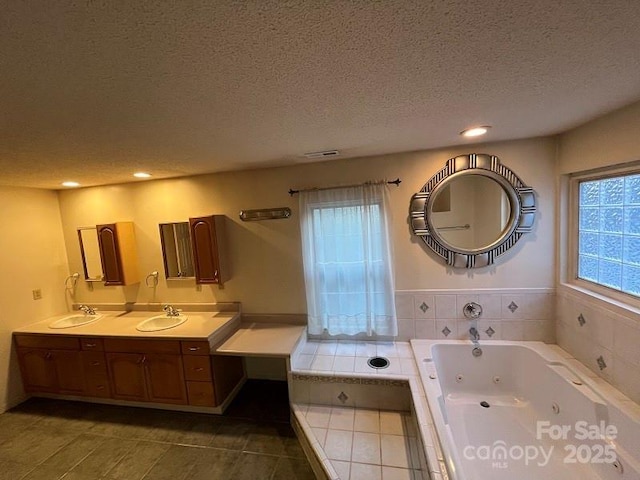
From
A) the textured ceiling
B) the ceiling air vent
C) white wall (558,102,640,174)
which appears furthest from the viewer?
the ceiling air vent

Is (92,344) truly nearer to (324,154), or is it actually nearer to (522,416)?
(324,154)

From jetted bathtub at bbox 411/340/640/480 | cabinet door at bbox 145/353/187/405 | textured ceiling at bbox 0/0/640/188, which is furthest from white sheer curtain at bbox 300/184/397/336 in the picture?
cabinet door at bbox 145/353/187/405

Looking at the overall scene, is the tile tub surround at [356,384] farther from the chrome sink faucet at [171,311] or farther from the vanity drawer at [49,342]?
the vanity drawer at [49,342]

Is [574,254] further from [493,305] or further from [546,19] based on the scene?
[546,19]

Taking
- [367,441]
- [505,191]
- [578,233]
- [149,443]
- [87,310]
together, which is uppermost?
[505,191]

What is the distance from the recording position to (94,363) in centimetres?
255

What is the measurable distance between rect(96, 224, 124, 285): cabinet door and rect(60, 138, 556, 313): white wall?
22 cm

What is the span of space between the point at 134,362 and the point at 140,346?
185 millimetres

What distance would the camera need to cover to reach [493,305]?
7.88 feet

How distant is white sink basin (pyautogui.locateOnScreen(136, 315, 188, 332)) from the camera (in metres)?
2.59

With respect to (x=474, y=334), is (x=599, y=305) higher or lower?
higher

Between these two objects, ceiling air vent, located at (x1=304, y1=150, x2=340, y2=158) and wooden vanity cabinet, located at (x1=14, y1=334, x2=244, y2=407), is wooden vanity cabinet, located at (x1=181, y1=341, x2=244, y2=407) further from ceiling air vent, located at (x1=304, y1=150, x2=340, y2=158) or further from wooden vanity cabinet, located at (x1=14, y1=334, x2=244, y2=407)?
ceiling air vent, located at (x1=304, y1=150, x2=340, y2=158)

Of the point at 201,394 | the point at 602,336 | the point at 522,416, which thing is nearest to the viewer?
the point at 602,336

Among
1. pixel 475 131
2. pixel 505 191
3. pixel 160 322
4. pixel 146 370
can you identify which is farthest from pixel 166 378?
pixel 505 191
